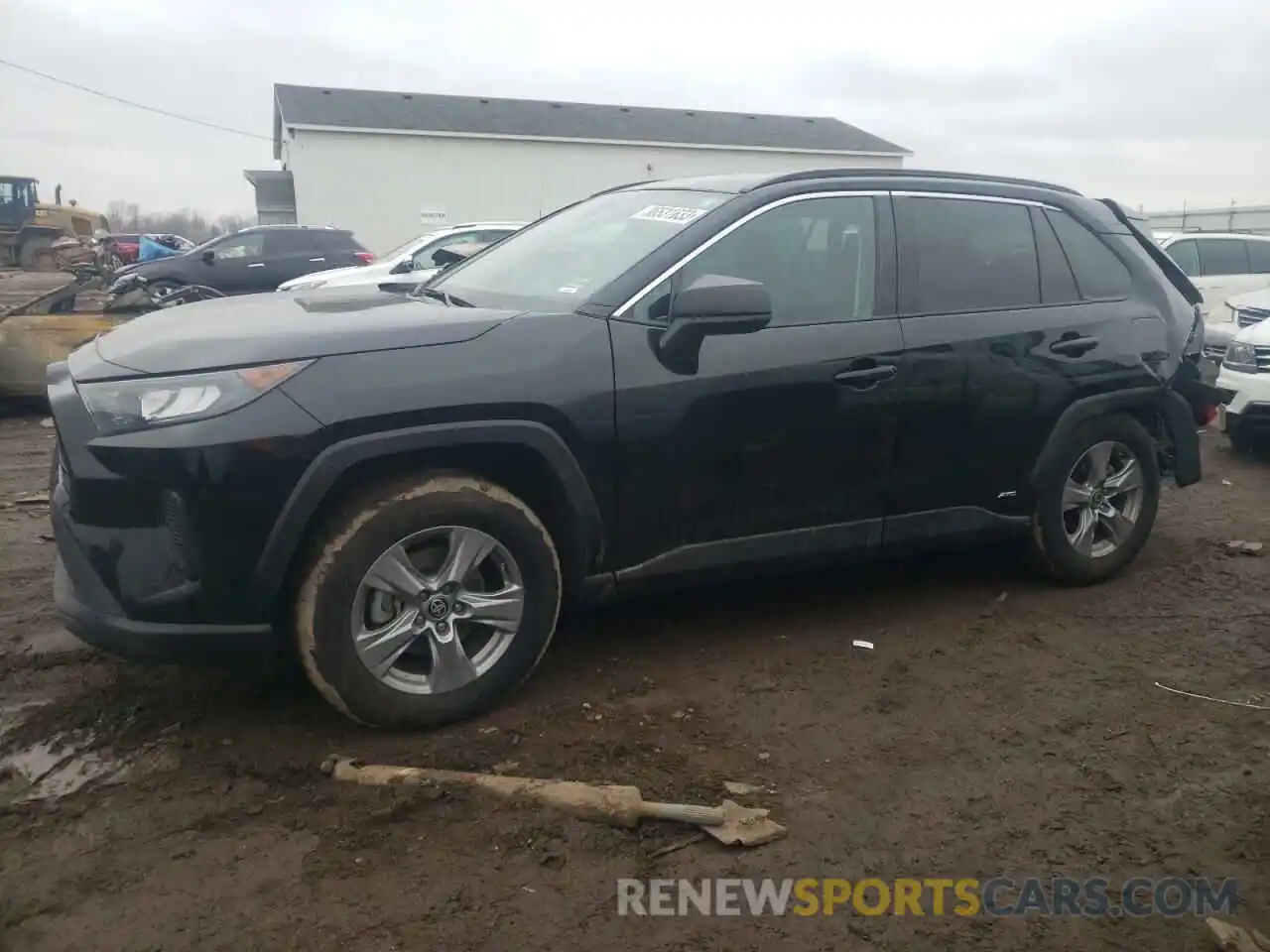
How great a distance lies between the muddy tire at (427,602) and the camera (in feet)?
10.0

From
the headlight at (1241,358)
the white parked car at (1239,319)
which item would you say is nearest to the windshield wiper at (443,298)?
the headlight at (1241,358)

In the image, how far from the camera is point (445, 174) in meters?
30.7

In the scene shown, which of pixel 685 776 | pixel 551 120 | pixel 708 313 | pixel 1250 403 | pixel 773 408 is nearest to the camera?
pixel 685 776

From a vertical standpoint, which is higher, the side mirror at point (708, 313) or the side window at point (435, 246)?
the side window at point (435, 246)

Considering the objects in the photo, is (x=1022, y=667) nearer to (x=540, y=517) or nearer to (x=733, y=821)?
(x=733, y=821)

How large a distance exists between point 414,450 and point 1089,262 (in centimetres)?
321

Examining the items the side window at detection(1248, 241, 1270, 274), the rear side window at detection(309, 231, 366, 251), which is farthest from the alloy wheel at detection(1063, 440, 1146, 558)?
the rear side window at detection(309, 231, 366, 251)

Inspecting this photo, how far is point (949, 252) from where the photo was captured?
4.25 m

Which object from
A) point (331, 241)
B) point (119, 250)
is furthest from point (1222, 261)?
point (119, 250)

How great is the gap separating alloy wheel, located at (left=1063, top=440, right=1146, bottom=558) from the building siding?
24.6 meters

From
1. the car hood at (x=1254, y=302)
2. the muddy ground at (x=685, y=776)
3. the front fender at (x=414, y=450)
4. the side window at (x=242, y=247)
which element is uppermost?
the side window at (x=242, y=247)

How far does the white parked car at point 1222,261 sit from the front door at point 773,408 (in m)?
11.0

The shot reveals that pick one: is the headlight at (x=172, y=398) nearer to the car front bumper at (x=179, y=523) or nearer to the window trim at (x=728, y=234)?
the car front bumper at (x=179, y=523)

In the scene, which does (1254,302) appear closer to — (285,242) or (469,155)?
(285,242)
